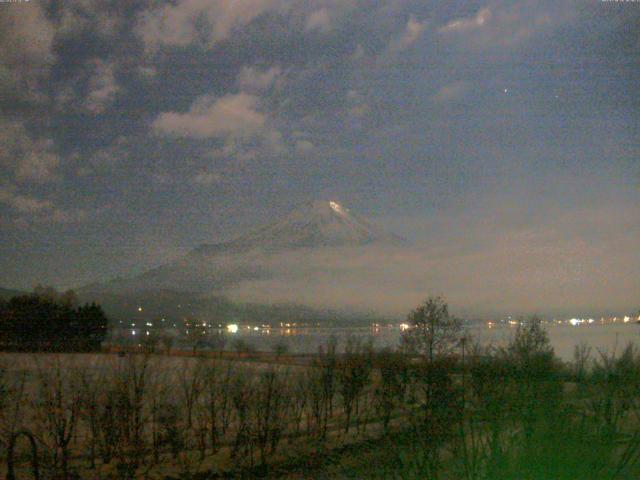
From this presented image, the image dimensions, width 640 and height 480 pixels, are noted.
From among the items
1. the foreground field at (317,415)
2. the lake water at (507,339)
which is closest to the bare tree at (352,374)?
the foreground field at (317,415)

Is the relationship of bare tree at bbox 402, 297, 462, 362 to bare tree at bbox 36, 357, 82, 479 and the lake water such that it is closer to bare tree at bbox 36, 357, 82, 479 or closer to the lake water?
the lake water

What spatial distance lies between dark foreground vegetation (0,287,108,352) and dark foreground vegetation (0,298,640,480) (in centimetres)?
3907

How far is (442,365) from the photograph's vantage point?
22031 mm

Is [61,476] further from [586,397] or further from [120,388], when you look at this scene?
[586,397]

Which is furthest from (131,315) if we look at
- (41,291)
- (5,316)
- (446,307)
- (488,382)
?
(488,382)

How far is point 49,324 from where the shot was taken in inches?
2491

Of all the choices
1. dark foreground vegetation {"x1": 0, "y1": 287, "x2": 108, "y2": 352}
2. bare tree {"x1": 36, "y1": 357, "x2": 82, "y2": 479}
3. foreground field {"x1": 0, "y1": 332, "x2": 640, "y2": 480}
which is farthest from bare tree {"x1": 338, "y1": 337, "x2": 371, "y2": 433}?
dark foreground vegetation {"x1": 0, "y1": 287, "x2": 108, "y2": 352}

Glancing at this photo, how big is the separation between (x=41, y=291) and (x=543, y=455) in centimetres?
7968

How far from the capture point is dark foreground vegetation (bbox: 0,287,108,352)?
60.3 m

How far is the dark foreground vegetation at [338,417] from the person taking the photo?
22.4 feet

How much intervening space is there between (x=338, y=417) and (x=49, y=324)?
47114 millimetres

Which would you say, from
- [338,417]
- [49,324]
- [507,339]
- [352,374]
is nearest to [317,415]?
[338,417]

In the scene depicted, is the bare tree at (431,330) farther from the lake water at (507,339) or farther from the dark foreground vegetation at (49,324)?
the dark foreground vegetation at (49,324)

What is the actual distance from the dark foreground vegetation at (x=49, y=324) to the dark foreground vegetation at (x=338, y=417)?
39067 mm
